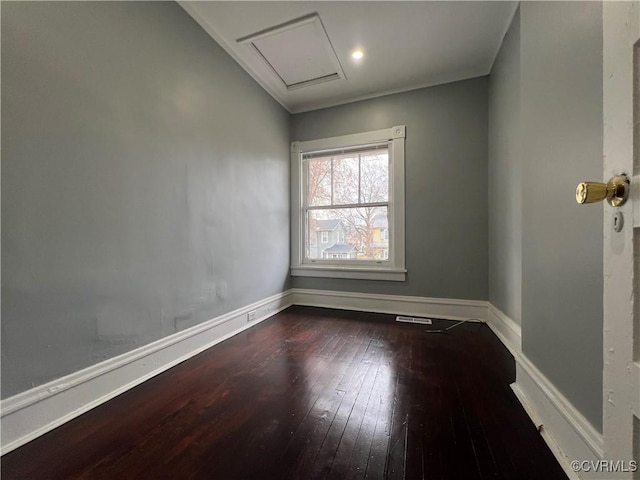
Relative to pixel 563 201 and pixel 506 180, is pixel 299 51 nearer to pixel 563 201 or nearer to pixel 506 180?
pixel 506 180

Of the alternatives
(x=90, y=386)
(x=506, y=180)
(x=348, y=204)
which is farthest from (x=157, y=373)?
(x=506, y=180)

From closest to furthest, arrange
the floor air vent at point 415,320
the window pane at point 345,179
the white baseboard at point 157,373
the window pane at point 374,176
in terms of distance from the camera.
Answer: the white baseboard at point 157,373, the floor air vent at point 415,320, the window pane at point 374,176, the window pane at point 345,179

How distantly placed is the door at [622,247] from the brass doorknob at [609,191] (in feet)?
0.03

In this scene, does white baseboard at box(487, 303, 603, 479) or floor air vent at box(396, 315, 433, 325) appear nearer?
white baseboard at box(487, 303, 603, 479)

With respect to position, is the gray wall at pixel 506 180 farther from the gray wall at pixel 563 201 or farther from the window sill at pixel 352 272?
the window sill at pixel 352 272

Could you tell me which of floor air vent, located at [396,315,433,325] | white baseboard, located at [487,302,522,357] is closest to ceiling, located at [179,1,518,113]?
white baseboard, located at [487,302,522,357]

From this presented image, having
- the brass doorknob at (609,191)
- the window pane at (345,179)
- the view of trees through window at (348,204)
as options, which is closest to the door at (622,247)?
the brass doorknob at (609,191)

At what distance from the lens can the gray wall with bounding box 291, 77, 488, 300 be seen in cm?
274

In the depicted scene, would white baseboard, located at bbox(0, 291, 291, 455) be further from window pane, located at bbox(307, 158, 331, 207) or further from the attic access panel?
the attic access panel

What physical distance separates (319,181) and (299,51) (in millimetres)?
1446

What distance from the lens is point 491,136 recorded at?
259 centimetres

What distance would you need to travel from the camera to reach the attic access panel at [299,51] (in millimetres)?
2146

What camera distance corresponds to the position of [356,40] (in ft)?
7.43

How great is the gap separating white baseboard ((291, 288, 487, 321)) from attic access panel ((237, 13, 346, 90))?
2.54m
